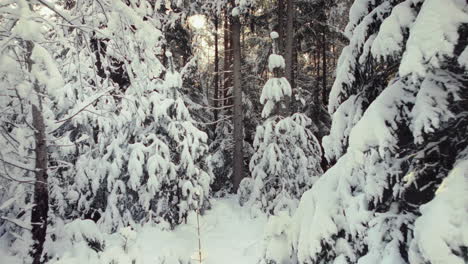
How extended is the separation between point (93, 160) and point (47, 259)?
303 centimetres

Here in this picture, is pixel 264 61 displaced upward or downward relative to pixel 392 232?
upward

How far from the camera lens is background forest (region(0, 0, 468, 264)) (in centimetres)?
199

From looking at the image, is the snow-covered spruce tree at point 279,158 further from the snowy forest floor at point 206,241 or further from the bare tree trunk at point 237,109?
the bare tree trunk at point 237,109

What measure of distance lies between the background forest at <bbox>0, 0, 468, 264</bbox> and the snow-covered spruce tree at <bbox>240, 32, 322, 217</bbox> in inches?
1.8

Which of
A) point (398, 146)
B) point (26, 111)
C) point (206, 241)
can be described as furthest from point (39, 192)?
point (206, 241)

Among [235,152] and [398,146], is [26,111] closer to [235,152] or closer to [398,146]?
[398,146]

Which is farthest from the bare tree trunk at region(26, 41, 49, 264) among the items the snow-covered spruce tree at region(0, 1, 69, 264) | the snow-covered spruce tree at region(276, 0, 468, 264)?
the snow-covered spruce tree at region(276, 0, 468, 264)

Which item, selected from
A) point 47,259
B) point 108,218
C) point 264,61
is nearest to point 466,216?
point 47,259

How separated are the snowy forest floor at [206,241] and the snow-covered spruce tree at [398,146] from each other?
3206mm

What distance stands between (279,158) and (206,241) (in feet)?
9.06

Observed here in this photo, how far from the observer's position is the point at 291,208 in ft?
27.0

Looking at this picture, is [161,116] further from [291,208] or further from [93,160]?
[291,208]

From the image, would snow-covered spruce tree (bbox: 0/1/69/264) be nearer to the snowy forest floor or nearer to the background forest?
the background forest

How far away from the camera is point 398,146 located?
2.26 metres
